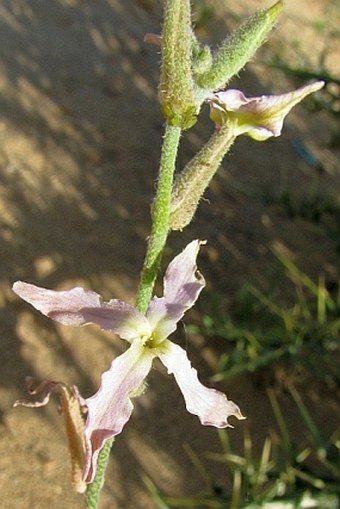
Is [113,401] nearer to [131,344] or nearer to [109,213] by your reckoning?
[131,344]

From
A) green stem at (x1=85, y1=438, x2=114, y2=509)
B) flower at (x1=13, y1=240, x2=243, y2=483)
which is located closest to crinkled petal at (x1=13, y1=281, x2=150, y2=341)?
flower at (x1=13, y1=240, x2=243, y2=483)

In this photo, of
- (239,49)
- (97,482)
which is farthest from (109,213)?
(239,49)

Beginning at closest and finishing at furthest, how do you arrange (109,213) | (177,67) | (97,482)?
(177,67) < (97,482) < (109,213)

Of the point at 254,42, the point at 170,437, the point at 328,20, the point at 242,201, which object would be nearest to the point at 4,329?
the point at 170,437

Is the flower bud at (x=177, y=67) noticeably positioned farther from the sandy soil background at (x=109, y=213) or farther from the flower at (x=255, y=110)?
the sandy soil background at (x=109, y=213)

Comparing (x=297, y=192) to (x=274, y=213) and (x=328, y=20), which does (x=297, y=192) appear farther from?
(x=328, y=20)

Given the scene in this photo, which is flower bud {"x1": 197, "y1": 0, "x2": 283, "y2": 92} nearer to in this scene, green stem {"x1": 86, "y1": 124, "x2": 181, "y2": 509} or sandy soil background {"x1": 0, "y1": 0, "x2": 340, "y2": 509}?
green stem {"x1": 86, "y1": 124, "x2": 181, "y2": 509}
